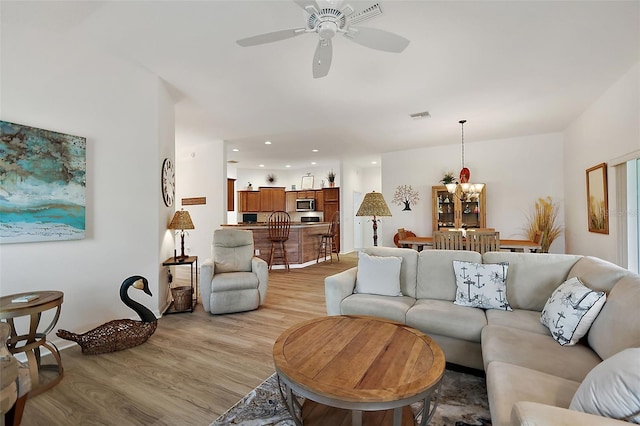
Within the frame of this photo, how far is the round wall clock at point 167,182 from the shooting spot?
11.6ft

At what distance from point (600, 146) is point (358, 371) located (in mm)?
4536

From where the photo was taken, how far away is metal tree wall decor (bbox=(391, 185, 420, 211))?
261 inches

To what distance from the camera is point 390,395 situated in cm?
120

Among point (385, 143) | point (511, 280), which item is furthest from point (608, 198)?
point (385, 143)

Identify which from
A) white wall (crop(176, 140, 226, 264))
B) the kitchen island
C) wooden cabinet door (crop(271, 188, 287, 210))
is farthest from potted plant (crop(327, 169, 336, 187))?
white wall (crop(176, 140, 226, 264))

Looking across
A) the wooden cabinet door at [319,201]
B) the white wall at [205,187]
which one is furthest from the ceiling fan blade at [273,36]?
the wooden cabinet door at [319,201]

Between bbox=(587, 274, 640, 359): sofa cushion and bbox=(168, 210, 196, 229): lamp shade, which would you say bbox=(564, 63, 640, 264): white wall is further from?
bbox=(168, 210, 196, 229): lamp shade

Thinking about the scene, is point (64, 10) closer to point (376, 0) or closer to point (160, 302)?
point (376, 0)

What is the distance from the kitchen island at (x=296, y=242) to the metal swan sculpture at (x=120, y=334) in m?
3.30

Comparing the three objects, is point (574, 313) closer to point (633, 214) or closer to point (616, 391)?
point (616, 391)

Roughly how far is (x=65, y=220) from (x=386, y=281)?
9.95 feet

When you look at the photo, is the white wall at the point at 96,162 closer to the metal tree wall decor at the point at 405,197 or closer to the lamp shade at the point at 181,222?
the lamp shade at the point at 181,222

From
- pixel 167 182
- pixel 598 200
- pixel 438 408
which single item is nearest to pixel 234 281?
pixel 167 182

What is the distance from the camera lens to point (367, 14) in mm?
1763
